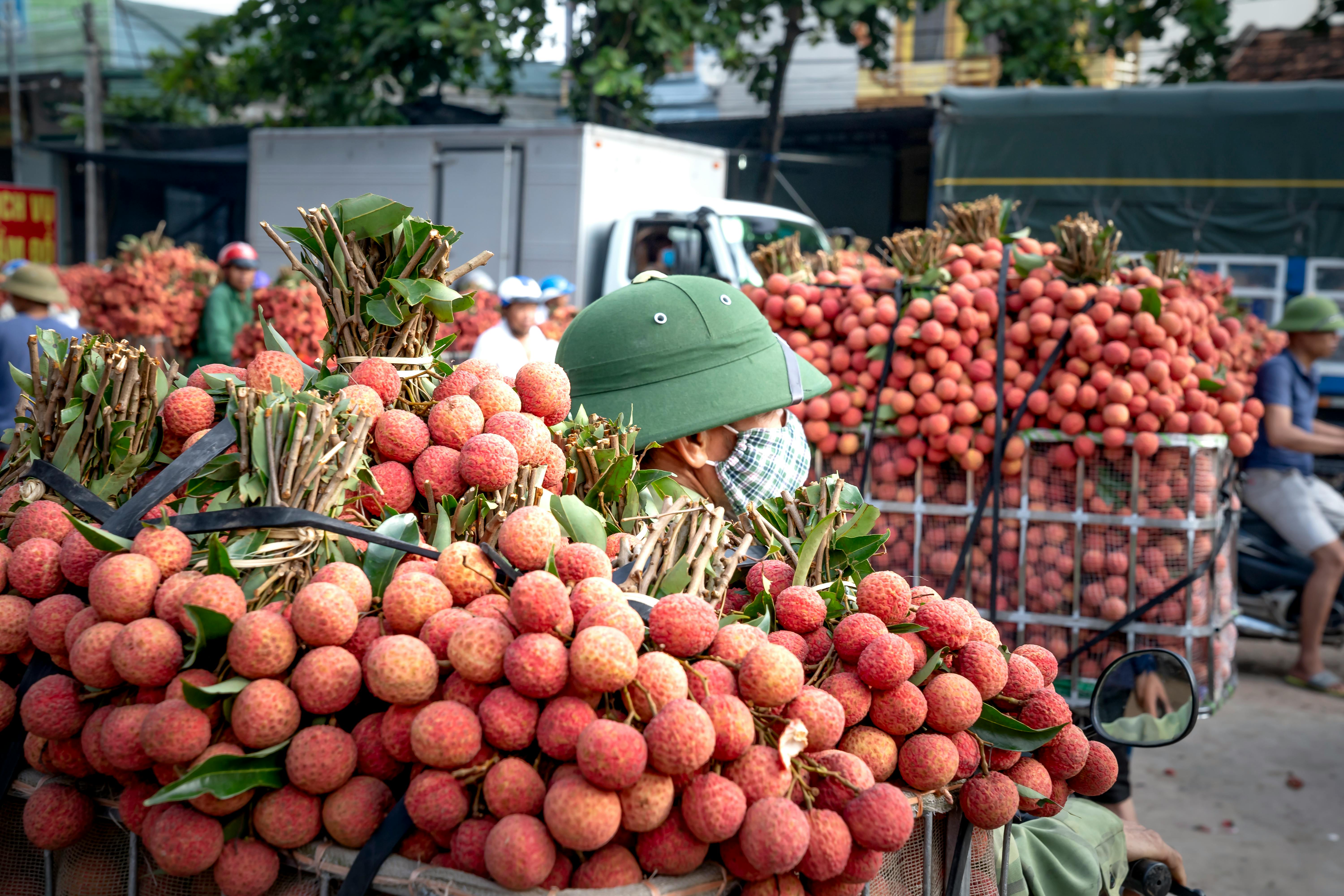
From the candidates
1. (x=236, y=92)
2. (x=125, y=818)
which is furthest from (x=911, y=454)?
(x=236, y=92)

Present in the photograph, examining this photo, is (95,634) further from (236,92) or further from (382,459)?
(236,92)

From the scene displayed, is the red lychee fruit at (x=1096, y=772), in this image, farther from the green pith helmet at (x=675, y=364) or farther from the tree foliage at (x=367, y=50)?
the tree foliage at (x=367, y=50)

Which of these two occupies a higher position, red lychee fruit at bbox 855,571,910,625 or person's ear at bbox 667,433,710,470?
red lychee fruit at bbox 855,571,910,625

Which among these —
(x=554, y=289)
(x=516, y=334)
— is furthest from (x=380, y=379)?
(x=554, y=289)

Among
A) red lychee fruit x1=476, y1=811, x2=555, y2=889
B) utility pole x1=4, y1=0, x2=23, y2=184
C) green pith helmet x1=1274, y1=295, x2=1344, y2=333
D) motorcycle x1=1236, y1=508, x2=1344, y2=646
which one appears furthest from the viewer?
utility pole x1=4, y1=0, x2=23, y2=184

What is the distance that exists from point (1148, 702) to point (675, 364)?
1.03 meters

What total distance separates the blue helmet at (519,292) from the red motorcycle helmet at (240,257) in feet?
6.85

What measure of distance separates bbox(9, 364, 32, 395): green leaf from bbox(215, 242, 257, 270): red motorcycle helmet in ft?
18.5

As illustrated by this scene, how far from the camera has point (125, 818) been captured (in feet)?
3.75

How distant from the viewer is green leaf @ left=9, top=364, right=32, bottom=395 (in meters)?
1.54

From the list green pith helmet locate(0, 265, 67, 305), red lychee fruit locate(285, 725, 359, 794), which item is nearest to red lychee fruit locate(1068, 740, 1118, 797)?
red lychee fruit locate(285, 725, 359, 794)

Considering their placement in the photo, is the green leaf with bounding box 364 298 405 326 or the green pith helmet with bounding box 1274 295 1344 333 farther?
the green pith helmet with bounding box 1274 295 1344 333

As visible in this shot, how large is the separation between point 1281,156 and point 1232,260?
824 millimetres

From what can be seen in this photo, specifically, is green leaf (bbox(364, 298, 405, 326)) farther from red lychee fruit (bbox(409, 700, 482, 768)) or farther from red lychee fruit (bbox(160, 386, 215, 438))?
red lychee fruit (bbox(409, 700, 482, 768))
